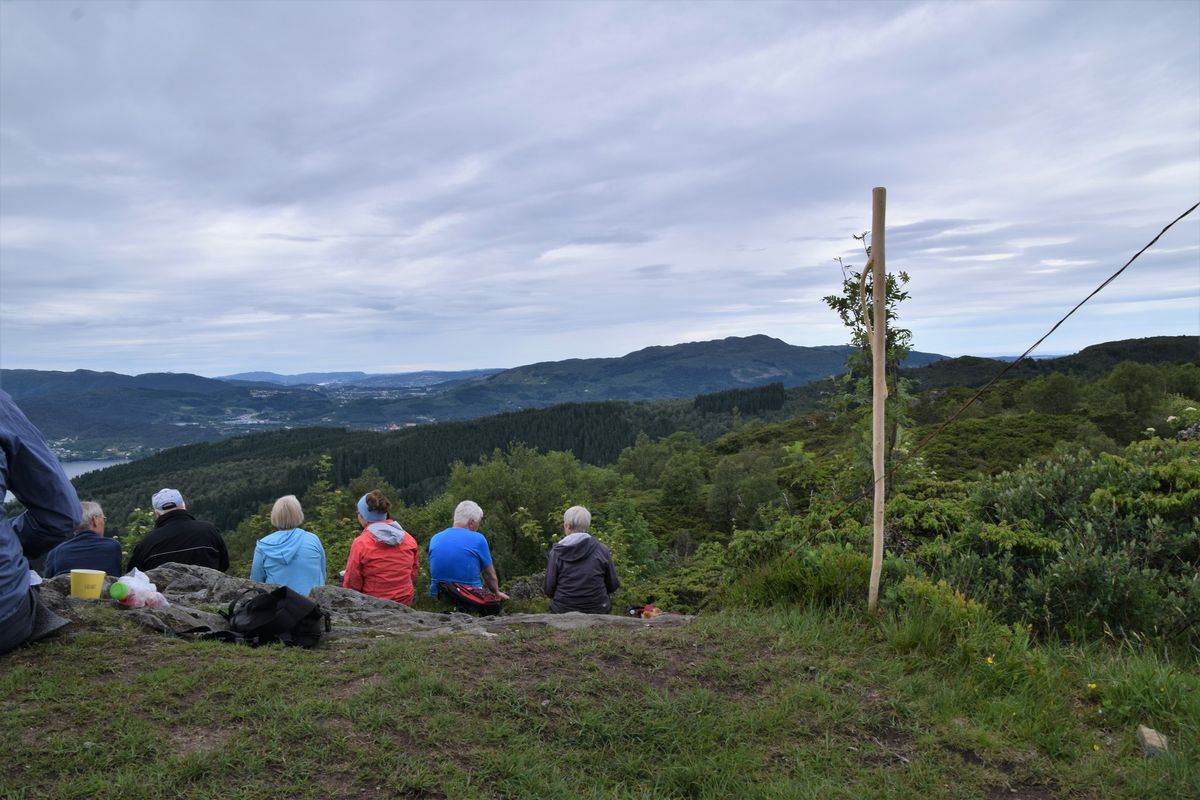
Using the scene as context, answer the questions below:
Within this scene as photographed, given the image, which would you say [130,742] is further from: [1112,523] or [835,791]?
[1112,523]

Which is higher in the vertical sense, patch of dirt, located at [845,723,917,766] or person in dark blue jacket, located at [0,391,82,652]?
person in dark blue jacket, located at [0,391,82,652]

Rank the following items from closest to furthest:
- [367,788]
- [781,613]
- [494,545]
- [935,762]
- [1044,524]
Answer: [367,788] → [935,762] → [781,613] → [1044,524] → [494,545]

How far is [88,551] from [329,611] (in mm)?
2569

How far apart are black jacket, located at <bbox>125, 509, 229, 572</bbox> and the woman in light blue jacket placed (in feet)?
1.95

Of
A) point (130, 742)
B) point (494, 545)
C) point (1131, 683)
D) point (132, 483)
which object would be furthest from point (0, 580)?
point (132, 483)

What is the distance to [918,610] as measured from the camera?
16.5 ft

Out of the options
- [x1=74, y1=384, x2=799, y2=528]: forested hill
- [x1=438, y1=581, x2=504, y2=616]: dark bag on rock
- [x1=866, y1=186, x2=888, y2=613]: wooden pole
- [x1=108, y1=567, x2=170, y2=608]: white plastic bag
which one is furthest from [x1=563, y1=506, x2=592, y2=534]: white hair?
[x1=74, y1=384, x2=799, y2=528]: forested hill

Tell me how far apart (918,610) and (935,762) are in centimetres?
154

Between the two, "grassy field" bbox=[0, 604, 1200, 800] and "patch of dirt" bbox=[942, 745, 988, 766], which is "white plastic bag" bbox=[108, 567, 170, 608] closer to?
"grassy field" bbox=[0, 604, 1200, 800]

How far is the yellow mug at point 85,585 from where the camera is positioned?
5297 millimetres

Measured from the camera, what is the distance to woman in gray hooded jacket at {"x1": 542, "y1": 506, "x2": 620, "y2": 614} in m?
7.67

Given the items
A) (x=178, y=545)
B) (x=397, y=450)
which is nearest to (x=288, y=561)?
(x=178, y=545)

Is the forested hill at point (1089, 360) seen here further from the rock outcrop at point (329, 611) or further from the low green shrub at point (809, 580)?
the rock outcrop at point (329, 611)

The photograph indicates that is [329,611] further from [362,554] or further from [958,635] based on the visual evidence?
[958,635]
